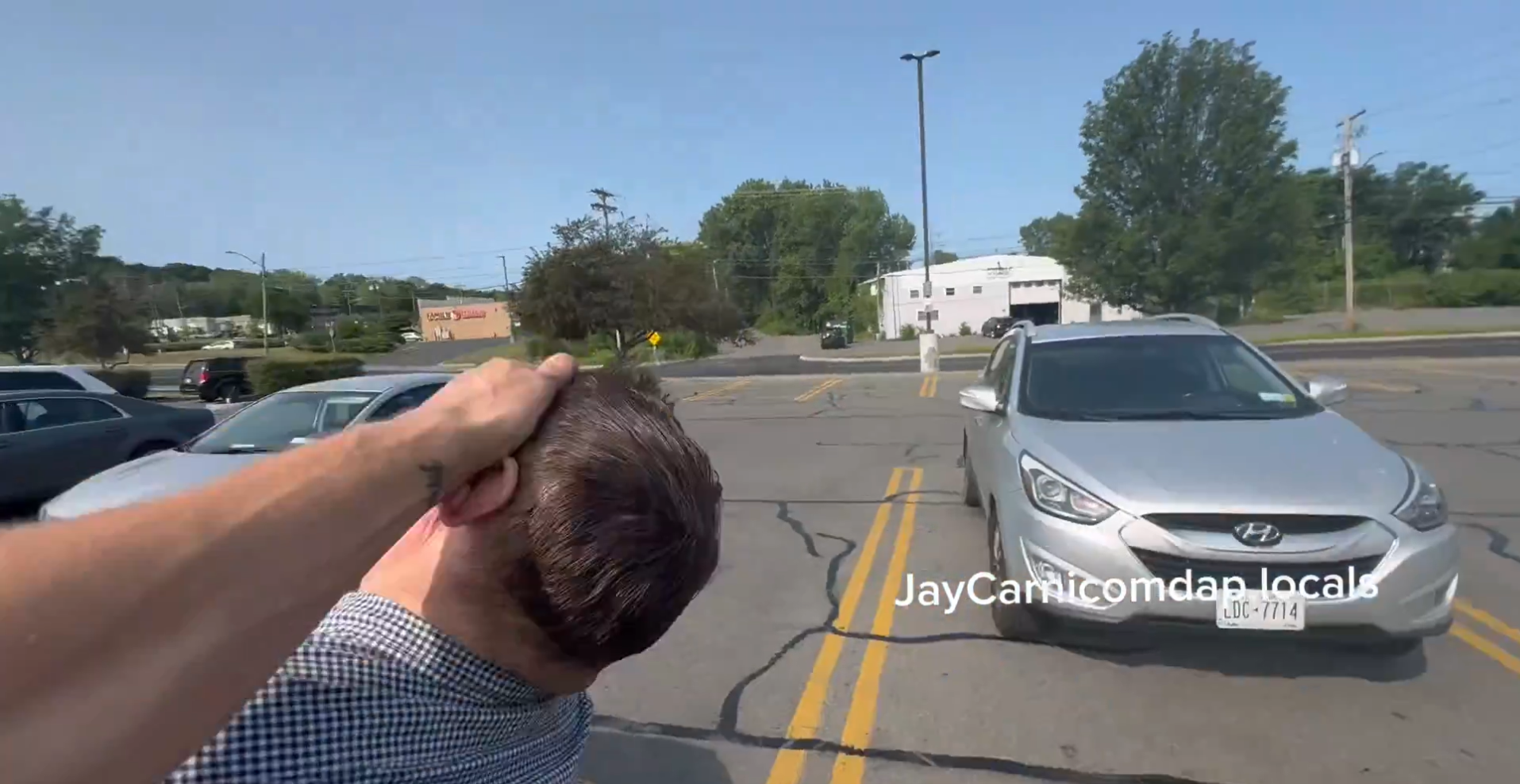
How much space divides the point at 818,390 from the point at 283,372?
16126 mm

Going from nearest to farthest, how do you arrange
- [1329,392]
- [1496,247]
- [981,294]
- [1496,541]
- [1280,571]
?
[1280,571] < [1329,392] < [1496,541] < [1496,247] < [981,294]

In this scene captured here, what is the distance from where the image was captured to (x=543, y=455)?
1064 mm

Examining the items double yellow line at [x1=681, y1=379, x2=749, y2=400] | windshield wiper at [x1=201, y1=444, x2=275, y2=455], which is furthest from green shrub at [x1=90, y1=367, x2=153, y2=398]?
windshield wiper at [x1=201, y1=444, x2=275, y2=455]

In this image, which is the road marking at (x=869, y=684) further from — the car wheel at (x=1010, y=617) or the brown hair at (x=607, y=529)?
the brown hair at (x=607, y=529)

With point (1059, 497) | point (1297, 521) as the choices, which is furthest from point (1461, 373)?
point (1059, 497)

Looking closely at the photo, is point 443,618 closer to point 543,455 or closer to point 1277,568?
point 543,455

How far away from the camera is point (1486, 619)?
4539 millimetres

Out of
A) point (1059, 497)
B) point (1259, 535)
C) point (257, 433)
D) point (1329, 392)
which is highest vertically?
point (1329, 392)

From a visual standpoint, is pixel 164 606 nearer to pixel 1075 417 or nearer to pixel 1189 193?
pixel 1075 417

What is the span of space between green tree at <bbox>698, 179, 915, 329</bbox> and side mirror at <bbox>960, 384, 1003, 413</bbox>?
80.4m

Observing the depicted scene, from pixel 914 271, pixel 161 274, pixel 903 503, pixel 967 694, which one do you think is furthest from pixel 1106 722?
pixel 161 274

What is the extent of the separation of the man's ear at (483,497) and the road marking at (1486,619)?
5240 mm

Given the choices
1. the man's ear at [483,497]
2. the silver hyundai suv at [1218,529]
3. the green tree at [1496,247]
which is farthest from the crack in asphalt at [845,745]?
the green tree at [1496,247]

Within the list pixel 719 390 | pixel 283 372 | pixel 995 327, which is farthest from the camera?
pixel 995 327
